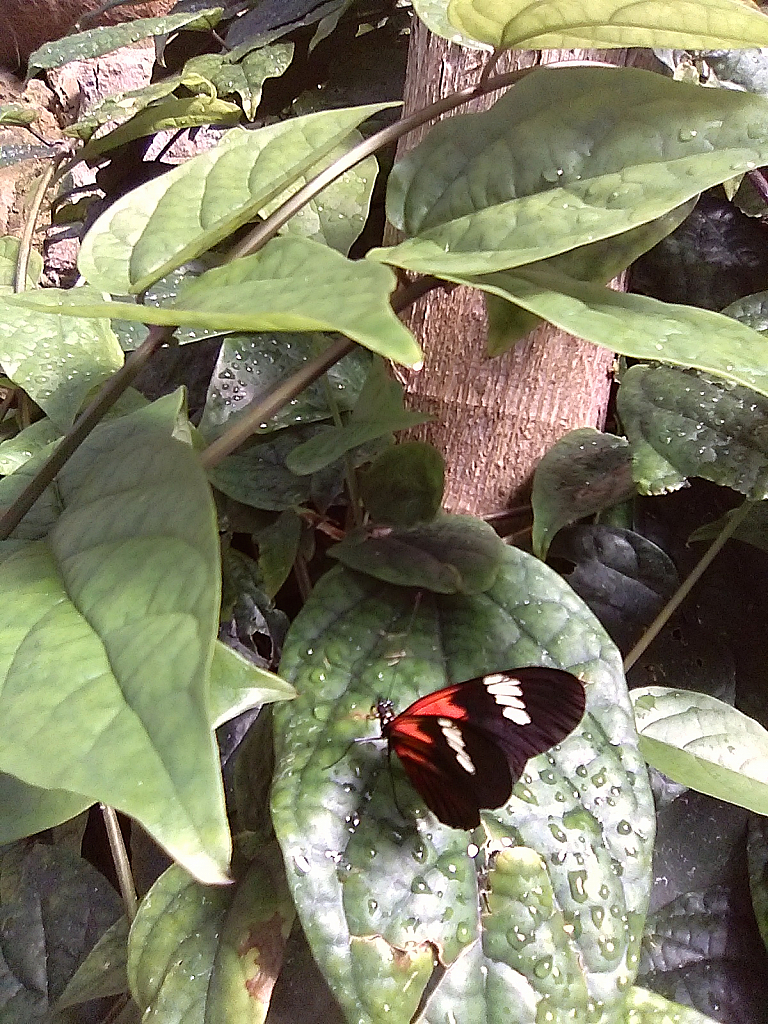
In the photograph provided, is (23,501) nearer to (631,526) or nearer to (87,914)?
(87,914)

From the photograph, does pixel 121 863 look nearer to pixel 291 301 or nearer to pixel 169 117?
pixel 291 301

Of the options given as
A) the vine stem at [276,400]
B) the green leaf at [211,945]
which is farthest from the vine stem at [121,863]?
the vine stem at [276,400]

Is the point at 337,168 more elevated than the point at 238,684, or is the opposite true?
the point at 337,168

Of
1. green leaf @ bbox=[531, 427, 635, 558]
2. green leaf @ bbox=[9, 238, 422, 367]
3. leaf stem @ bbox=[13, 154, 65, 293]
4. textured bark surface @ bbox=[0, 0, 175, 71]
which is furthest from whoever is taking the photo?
textured bark surface @ bbox=[0, 0, 175, 71]

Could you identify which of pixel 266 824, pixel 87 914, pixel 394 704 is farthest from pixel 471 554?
pixel 87 914

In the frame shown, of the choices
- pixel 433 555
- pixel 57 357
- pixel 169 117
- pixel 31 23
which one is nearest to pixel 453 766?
pixel 433 555

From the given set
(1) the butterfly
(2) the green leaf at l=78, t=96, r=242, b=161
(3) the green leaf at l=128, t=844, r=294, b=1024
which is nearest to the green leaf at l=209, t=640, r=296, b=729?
(1) the butterfly

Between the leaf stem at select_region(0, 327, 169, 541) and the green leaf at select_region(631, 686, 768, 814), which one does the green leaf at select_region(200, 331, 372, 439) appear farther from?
the green leaf at select_region(631, 686, 768, 814)

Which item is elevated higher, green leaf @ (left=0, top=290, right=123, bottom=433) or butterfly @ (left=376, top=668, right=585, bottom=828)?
green leaf @ (left=0, top=290, right=123, bottom=433)
